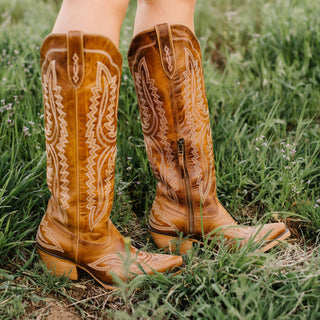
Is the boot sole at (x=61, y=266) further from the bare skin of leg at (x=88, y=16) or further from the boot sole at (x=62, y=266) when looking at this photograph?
the bare skin of leg at (x=88, y=16)

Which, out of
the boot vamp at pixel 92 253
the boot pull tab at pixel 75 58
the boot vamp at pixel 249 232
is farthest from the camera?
the boot vamp at pixel 249 232

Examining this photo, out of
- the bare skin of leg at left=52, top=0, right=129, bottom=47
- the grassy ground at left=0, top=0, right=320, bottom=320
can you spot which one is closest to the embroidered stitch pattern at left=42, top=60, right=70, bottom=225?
the bare skin of leg at left=52, top=0, right=129, bottom=47

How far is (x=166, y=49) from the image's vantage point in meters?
1.47

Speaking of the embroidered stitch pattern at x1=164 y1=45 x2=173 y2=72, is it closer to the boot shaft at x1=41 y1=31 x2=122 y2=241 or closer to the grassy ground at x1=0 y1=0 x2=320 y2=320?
the boot shaft at x1=41 y1=31 x2=122 y2=241

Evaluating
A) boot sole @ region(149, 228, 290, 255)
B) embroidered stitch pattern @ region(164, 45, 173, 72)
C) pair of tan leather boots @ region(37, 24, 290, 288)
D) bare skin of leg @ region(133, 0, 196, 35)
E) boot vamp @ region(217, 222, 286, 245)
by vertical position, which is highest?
bare skin of leg @ region(133, 0, 196, 35)

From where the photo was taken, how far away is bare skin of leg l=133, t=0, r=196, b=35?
147cm

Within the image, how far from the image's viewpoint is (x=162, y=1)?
1463 millimetres

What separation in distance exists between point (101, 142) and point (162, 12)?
53 cm

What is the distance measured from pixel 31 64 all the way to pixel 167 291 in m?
1.75

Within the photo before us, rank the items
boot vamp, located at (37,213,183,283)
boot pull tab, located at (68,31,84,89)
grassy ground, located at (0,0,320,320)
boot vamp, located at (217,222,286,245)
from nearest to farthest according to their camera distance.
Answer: boot pull tab, located at (68,31,84,89) < grassy ground, located at (0,0,320,320) < boot vamp, located at (37,213,183,283) < boot vamp, located at (217,222,286,245)

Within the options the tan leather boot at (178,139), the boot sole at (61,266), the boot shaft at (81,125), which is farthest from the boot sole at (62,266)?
the tan leather boot at (178,139)

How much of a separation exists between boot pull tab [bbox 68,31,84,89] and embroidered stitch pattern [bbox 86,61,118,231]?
0.19 feet

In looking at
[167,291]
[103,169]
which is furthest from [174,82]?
[167,291]

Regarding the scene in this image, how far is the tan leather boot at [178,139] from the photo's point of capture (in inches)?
58.7
